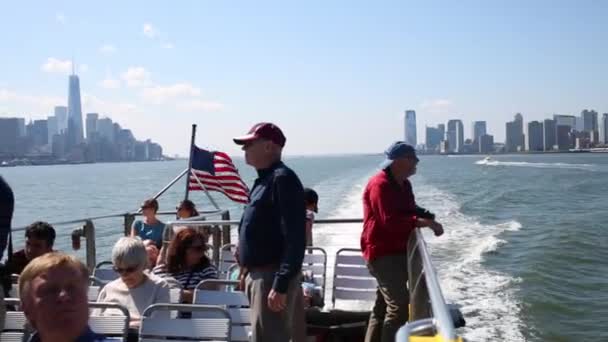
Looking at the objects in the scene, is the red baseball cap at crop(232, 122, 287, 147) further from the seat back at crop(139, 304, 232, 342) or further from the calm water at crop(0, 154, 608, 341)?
the calm water at crop(0, 154, 608, 341)

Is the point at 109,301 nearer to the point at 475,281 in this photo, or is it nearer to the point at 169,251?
the point at 169,251

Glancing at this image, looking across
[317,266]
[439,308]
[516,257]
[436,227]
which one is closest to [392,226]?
[436,227]

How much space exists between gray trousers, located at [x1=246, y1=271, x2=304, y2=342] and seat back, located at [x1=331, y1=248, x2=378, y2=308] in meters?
2.67

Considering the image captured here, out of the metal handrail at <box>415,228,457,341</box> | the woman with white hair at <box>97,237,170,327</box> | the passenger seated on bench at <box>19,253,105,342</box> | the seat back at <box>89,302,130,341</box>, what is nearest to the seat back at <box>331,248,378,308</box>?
the woman with white hair at <box>97,237,170,327</box>

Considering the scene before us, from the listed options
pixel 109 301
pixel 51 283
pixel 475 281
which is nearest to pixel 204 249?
pixel 109 301

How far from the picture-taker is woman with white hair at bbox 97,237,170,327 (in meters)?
4.38

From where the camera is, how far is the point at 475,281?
48.0 feet

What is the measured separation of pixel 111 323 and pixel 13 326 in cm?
69

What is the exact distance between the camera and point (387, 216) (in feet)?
16.0

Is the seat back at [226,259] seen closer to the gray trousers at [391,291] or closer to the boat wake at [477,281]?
the gray trousers at [391,291]

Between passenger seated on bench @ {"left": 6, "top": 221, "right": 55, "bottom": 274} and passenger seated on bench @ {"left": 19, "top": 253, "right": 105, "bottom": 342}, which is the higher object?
passenger seated on bench @ {"left": 19, "top": 253, "right": 105, "bottom": 342}

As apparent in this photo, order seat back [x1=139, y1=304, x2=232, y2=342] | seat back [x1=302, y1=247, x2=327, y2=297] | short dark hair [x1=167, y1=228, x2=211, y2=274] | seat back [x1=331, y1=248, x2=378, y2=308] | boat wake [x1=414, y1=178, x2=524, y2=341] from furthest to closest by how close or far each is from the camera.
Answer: boat wake [x1=414, y1=178, x2=524, y2=341] < seat back [x1=302, y1=247, x2=327, y2=297] < seat back [x1=331, y1=248, x2=378, y2=308] < short dark hair [x1=167, y1=228, x2=211, y2=274] < seat back [x1=139, y1=304, x2=232, y2=342]

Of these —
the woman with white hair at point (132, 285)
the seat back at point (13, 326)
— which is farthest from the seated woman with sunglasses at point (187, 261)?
the seat back at point (13, 326)

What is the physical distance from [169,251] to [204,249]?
0.86 feet
